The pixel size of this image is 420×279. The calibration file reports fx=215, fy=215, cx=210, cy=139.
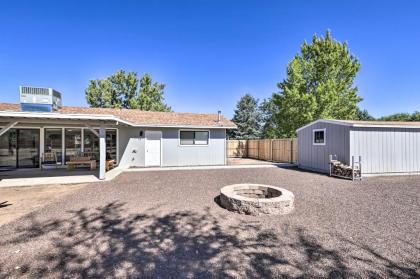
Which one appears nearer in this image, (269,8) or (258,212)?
(258,212)

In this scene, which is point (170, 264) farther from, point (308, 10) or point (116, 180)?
point (308, 10)

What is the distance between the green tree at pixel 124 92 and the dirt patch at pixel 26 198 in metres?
21.2

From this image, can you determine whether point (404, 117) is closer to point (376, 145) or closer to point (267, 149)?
point (267, 149)

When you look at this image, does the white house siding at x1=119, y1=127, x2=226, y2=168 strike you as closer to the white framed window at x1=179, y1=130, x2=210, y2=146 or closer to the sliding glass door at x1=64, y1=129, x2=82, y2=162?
the white framed window at x1=179, y1=130, x2=210, y2=146

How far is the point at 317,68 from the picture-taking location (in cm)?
1994

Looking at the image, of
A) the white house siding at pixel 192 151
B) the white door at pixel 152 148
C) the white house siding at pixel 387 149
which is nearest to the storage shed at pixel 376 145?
the white house siding at pixel 387 149

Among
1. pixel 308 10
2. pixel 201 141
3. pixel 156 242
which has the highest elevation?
pixel 308 10

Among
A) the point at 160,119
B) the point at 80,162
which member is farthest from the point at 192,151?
the point at 80,162

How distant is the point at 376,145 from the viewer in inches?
392

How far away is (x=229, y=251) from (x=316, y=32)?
2247 centimetres

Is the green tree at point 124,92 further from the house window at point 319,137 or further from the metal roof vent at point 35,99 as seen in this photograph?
the house window at point 319,137

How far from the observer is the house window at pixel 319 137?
1122 cm

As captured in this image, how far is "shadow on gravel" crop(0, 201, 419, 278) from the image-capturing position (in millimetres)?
2658

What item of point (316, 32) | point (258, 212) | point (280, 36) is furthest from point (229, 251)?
point (316, 32)
